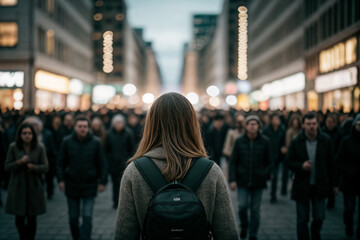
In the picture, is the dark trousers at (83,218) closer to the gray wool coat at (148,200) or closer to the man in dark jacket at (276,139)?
the gray wool coat at (148,200)

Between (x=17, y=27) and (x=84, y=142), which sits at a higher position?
(x=17, y=27)

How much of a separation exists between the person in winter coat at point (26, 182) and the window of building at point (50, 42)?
32.9 meters

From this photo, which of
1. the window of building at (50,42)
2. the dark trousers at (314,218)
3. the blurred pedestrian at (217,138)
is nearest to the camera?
the dark trousers at (314,218)

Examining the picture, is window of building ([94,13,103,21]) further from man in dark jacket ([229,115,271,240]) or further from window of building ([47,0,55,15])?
man in dark jacket ([229,115,271,240])

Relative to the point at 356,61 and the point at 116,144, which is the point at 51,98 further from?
the point at 116,144

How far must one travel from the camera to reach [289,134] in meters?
11.1

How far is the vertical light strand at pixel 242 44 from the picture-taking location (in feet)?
284

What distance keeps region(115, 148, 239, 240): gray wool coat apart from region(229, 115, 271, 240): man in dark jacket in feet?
14.8

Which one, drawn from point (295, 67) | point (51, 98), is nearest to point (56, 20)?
point (51, 98)

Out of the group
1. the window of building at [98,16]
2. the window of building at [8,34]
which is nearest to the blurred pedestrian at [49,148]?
the window of building at [8,34]

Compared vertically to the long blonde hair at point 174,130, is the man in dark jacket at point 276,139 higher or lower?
lower

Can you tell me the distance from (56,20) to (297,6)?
26.1 meters

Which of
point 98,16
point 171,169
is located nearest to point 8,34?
point 171,169

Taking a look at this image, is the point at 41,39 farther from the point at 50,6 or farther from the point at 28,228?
the point at 28,228
